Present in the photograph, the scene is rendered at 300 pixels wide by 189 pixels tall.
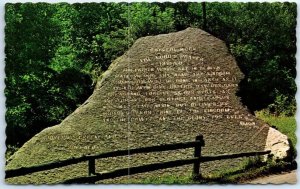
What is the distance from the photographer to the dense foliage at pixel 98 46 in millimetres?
6711

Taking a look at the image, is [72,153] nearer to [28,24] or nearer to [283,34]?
[28,24]

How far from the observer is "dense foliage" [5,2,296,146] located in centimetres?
671

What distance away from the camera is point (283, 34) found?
6711mm

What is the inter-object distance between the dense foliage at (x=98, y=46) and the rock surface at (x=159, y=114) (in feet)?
0.44

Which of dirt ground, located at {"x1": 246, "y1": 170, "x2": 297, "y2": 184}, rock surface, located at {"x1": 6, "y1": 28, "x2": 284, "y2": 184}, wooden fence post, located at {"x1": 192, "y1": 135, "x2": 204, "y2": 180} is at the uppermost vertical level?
rock surface, located at {"x1": 6, "y1": 28, "x2": 284, "y2": 184}

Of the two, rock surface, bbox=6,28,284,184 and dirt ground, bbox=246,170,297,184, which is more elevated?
rock surface, bbox=6,28,284,184

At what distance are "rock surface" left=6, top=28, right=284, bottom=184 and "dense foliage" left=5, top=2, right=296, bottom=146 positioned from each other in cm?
13

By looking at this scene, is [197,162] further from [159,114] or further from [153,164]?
[159,114]

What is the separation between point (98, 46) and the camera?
270 inches

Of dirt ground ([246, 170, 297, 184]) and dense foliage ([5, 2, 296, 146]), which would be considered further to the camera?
dense foliage ([5, 2, 296, 146])

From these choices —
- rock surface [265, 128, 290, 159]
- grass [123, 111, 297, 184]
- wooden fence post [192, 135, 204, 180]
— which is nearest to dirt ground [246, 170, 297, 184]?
grass [123, 111, 297, 184]

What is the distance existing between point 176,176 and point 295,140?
51.3 inches

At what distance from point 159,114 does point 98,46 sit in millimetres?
1005

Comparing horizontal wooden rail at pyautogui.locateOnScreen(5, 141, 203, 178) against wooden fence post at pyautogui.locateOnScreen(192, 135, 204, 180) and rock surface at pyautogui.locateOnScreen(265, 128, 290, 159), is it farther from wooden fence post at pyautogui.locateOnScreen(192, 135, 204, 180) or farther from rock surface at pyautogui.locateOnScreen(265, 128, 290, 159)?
rock surface at pyautogui.locateOnScreen(265, 128, 290, 159)
